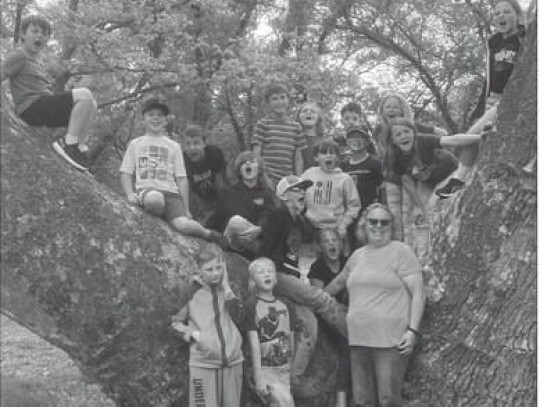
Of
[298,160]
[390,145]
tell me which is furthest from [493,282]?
[298,160]

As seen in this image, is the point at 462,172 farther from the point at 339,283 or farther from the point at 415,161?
the point at 339,283

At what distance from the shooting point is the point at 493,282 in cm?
376

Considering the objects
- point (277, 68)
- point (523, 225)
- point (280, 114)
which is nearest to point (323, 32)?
point (277, 68)

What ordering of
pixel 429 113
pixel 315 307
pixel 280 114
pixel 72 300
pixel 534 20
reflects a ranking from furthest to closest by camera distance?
pixel 429 113 < pixel 280 114 < pixel 315 307 < pixel 534 20 < pixel 72 300

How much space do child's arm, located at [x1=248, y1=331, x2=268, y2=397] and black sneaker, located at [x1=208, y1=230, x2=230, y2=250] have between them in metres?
0.61

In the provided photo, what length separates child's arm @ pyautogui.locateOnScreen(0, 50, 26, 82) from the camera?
14.7 feet

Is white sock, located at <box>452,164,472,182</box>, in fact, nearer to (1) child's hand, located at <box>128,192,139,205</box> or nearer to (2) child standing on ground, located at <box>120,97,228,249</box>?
(2) child standing on ground, located at <box>120,97,228,249</box>

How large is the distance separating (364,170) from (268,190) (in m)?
1.07

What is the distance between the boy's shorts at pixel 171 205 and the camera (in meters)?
4.54

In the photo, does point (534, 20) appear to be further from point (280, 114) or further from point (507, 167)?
point (280, 114)

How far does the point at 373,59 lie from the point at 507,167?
13.9m

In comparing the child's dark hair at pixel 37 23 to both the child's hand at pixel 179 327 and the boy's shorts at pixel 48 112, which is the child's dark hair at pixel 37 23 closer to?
the boy's shorts at pixel 48 112

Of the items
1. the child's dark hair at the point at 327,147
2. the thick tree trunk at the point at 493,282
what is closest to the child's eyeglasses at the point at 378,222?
the thick tree trunk at the point at 493,282

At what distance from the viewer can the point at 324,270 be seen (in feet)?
16.0
